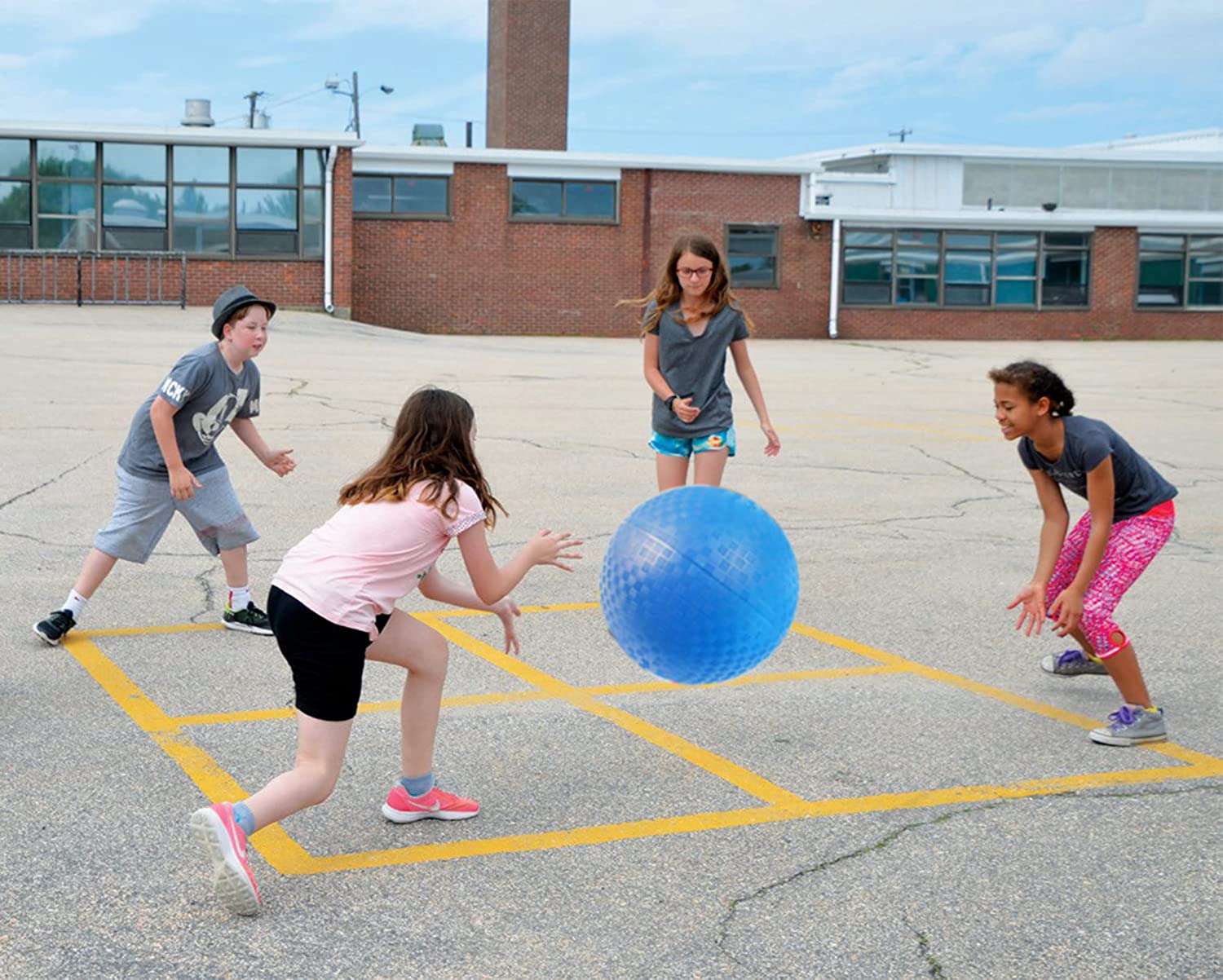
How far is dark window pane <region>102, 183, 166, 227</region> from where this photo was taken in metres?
31.7

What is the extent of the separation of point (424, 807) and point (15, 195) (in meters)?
30.7

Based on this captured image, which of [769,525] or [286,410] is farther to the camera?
[286,410]

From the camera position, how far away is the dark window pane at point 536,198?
3578 centimetres

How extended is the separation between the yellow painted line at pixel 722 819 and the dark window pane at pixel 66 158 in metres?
30.5

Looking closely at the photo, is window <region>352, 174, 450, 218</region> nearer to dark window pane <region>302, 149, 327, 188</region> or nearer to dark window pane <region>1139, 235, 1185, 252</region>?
dark window pane <region>302, 149, 327, 188</region>

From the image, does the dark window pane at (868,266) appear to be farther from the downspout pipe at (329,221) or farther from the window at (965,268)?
the downspout pipe at (329,221)

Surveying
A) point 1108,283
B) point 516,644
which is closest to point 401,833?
point 516,644

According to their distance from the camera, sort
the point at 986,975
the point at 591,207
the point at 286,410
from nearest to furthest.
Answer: the point at 986,975 < the point at 286,410 < the point at 591,207

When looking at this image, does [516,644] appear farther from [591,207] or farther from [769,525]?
[591,207]

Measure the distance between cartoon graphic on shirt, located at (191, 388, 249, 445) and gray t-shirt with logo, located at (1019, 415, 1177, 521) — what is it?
325 centimetres

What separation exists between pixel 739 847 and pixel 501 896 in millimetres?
749

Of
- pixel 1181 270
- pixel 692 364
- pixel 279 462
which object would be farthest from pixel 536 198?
pixel 279 462

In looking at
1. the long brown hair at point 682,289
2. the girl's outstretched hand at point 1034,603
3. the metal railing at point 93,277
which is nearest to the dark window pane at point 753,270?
the metal railing at point 93,277

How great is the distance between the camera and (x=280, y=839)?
4.16m
